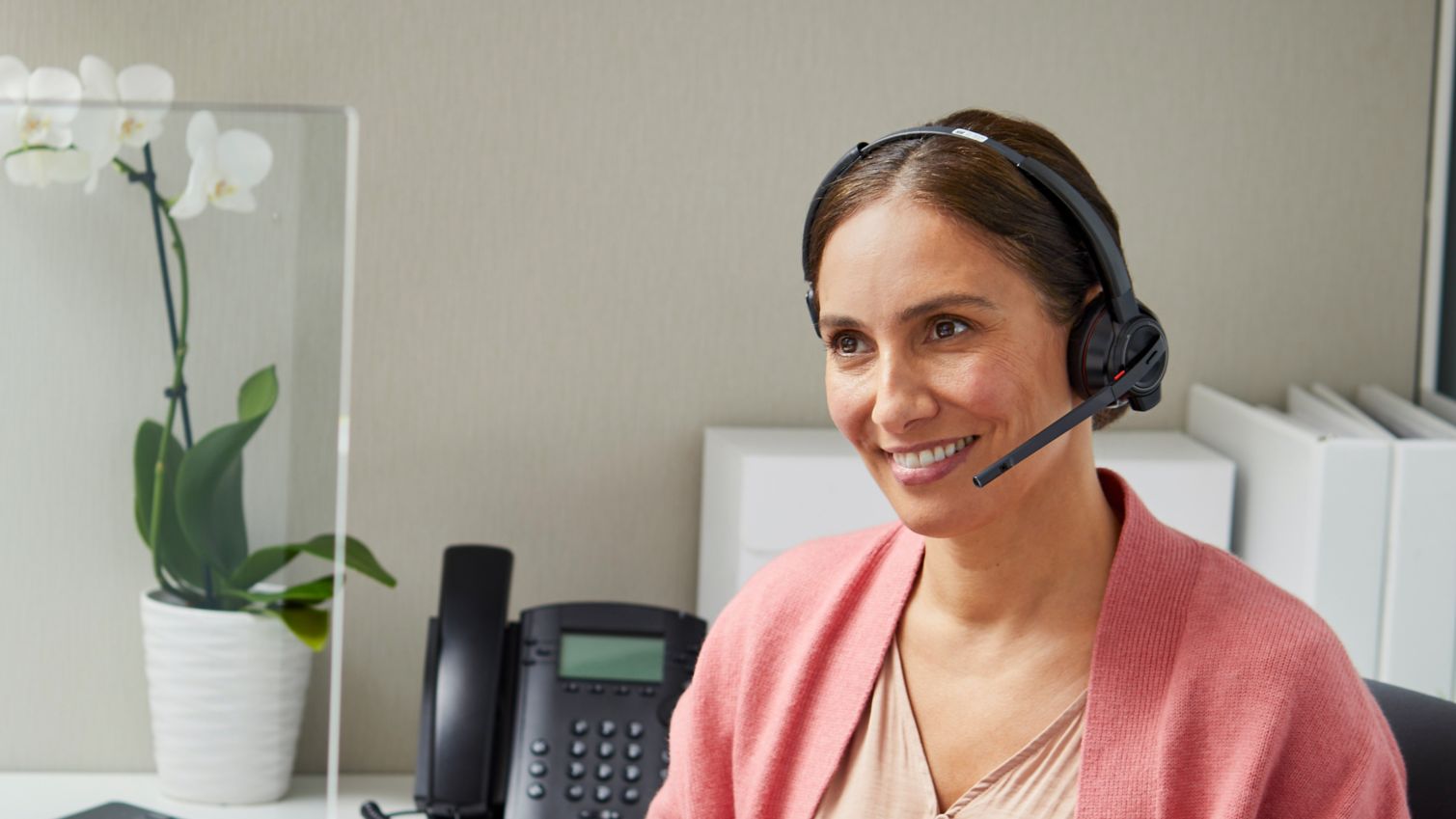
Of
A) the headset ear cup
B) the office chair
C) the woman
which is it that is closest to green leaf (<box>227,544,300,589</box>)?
the woman

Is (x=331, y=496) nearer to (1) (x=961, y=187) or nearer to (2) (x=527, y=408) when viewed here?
(2) (x=527, y=408)

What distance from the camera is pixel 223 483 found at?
1.15 metres

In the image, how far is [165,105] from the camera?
1112mm

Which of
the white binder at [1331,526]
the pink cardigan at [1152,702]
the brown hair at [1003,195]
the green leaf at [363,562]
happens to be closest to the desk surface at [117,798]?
the green leaf at [363,562]

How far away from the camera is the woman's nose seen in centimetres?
83

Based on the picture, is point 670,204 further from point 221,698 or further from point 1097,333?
point 1097,333

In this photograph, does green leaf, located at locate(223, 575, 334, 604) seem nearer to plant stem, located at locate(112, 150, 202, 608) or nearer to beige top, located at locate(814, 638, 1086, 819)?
plant stem, located at locate(112, 150, 202, 608)

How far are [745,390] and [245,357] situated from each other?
26.5 inches

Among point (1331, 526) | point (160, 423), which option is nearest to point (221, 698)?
point (160, 423)

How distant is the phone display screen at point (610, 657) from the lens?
55.7 inches

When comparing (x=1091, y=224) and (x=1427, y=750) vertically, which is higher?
(x=1091, y=224)

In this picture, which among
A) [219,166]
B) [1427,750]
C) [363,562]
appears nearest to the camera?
[1427,750]

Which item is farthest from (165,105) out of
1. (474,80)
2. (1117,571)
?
(1117,571)

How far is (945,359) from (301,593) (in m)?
0.61
